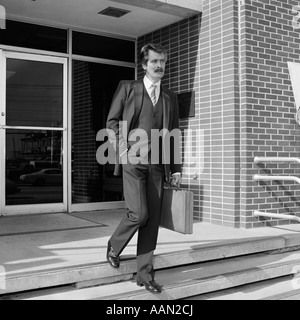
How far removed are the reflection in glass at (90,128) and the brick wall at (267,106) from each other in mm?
2086

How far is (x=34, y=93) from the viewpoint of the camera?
221 inches

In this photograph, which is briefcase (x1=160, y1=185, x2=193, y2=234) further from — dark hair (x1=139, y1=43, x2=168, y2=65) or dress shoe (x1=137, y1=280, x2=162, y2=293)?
dark hair (x1=139, y1=43, x2=168, y2=65)

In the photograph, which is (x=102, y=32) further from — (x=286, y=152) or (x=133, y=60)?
(x=286, y=152)

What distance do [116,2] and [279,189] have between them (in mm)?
2993

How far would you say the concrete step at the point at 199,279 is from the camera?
9.96ft

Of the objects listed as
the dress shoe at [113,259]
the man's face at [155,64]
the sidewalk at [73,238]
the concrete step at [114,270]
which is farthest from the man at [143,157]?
the sidewalk at [73,238]

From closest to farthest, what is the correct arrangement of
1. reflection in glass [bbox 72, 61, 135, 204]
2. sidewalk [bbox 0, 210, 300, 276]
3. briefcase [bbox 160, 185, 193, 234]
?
1. briefcase [bbox 160, 185, 193, 234]
2. sidewalk [bbox 0, 210, 300, 276]
3. reflection in glass [bbox 72, 61, 135, 204]

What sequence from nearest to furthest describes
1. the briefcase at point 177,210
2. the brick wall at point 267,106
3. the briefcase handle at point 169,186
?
the briefcase at point 177,210 < the briefcase handle at point 169,186 < the brick wall at point 267,106

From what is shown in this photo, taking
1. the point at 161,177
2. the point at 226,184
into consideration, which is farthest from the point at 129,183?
the point at 226,184

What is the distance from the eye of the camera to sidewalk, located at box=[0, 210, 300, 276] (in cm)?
334

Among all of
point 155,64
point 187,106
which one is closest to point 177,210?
point 155,64

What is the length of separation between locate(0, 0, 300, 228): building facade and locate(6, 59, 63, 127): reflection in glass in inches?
0.5

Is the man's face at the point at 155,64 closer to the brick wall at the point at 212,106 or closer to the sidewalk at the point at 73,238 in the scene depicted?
the sidewalk at the point at 73,238

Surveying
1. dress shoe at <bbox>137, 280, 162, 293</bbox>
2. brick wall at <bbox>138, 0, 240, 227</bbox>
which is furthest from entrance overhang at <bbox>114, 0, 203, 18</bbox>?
dress shoe at <bbox>137, 280, 162, 293</bbox>
